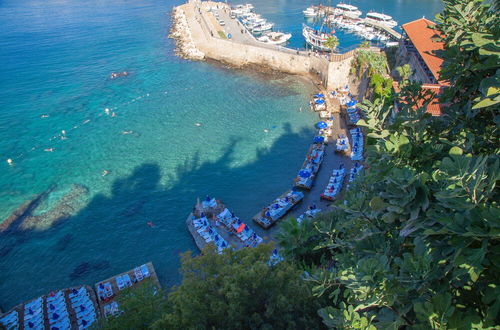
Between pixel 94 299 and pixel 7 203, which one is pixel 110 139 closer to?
pixel 7 203

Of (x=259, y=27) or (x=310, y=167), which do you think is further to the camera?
(x=259, y=27)

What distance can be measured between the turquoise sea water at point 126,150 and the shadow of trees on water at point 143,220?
104 millimetres

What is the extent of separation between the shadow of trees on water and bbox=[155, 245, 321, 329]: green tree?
12.0 m

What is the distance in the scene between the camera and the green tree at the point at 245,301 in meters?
13.1

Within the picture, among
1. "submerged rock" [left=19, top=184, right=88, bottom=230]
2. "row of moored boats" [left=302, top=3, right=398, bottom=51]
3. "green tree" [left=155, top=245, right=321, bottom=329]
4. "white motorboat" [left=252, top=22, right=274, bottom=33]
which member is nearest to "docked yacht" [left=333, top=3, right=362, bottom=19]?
"row of moored boats" [left=302, top=3, right=398, bottom=51]

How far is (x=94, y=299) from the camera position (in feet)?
78.3

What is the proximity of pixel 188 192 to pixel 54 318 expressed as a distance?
590 inches

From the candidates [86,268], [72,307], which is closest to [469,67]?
[72,307]

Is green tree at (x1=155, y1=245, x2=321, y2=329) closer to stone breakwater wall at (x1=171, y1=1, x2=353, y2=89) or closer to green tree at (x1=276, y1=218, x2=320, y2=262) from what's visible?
green tree at (x1=276, y1=218, x2=320, y2=262)

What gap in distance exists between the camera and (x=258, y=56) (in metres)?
57.4

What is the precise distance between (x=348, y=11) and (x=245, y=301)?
277 feet

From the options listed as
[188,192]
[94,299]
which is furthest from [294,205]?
[94,299]

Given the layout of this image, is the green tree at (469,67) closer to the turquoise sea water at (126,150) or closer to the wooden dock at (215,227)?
the wooden dock at (215,227)

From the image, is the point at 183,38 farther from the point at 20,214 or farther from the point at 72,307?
the point at 72,307
